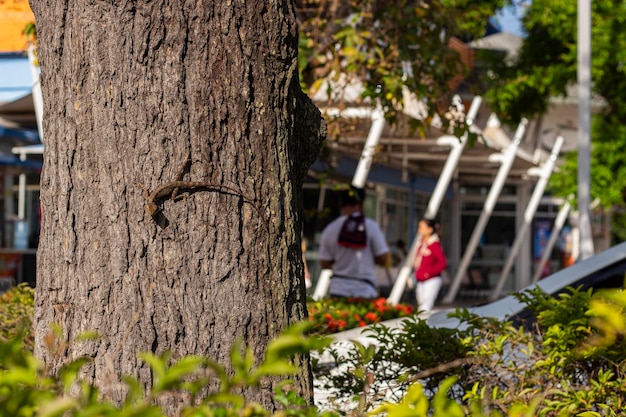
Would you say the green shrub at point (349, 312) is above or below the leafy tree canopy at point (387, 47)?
below

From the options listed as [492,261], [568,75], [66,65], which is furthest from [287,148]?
[492,261]

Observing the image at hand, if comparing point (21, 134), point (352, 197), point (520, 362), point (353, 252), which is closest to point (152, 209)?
point (520, 362)

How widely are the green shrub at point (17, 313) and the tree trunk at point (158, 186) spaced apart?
1.22 metres

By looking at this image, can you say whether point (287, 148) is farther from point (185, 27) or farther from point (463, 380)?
point (463, 380)

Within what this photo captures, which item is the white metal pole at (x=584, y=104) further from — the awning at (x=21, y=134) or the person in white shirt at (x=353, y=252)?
the person in white shirt at (x=353, y=252)

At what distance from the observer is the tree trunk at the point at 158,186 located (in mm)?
3215

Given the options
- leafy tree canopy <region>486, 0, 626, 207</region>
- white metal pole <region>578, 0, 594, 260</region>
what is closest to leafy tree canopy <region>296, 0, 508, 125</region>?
white metal pole <region>578, 0, 594, 260</region>

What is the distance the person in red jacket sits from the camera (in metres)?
13.1

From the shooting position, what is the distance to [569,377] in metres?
4.16

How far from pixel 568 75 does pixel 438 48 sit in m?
15.3

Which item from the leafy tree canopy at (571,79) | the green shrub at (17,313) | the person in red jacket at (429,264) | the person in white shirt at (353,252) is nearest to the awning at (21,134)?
the person in red jacket at (429,264)

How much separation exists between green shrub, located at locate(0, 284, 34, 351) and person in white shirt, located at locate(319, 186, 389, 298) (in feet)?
10.4

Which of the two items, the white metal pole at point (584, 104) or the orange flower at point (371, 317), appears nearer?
the orange flower at point (371, 317)

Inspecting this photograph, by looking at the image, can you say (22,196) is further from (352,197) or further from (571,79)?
(571,79)
